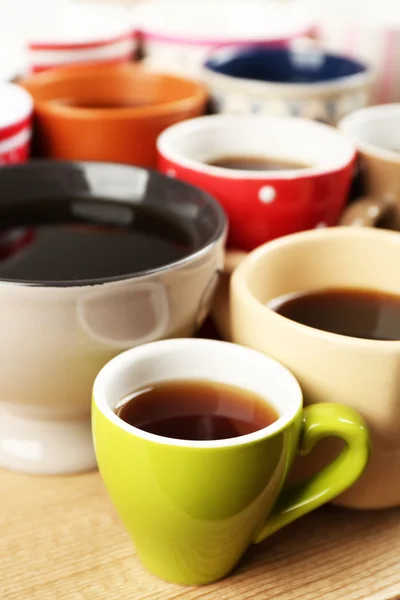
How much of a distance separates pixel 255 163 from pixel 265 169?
0.04 ft

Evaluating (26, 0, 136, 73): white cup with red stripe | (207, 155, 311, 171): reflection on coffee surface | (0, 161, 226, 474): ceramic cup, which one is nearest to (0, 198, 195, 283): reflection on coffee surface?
(0, 161, 226, 474): ceramic cup

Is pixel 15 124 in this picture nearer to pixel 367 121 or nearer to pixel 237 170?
pixel 237 170

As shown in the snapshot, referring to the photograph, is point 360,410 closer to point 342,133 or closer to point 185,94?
point 342,133

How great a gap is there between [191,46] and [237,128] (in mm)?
166

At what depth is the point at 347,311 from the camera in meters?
0.51

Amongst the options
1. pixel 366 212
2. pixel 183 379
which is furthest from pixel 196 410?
pixel 366 212

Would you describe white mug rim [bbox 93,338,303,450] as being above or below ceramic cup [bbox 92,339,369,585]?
above

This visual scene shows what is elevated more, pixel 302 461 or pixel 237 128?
pixel 237 128

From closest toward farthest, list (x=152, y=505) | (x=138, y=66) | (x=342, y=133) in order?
(x=152, y=505)
(x=342, y=133)
(x=138, y=66)

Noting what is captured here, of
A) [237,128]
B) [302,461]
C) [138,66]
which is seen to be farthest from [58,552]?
[138,66]

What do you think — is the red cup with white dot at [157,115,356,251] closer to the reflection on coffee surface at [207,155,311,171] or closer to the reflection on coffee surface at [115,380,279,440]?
the reflection on coffee surface at [207,155,311,171]

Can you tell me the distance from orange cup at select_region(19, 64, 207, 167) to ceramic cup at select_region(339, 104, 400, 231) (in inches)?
5.4

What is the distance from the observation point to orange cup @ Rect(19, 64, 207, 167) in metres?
0.62

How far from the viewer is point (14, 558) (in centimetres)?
41
